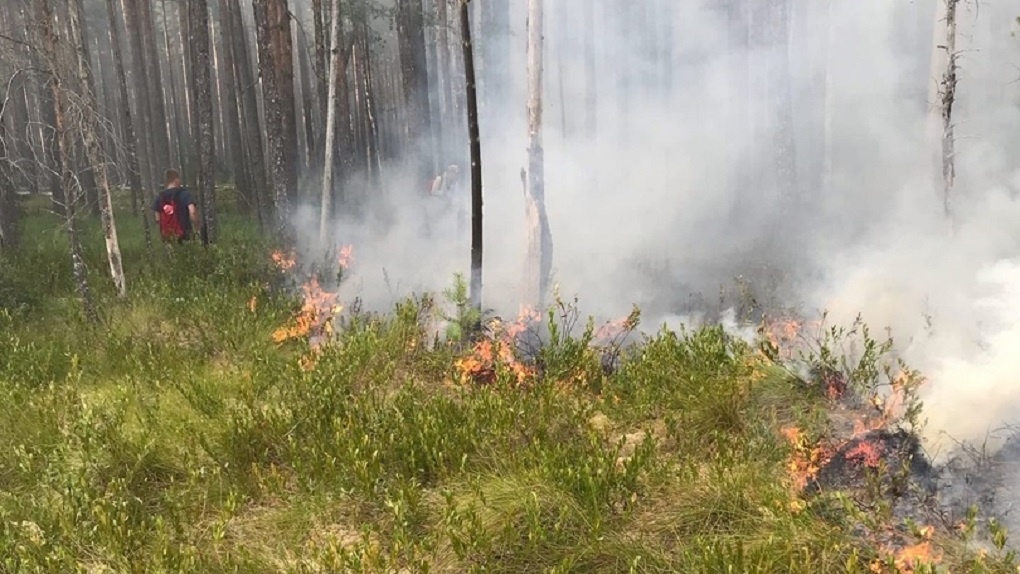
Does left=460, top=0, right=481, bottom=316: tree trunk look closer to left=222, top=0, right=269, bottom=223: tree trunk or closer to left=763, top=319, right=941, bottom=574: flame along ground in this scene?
left=763, top=319, right=941, bottom=574: flame along ground

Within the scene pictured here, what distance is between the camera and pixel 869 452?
367 centimetres

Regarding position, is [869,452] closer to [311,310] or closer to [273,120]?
[311,310]

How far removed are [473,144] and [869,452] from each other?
4.01 meters

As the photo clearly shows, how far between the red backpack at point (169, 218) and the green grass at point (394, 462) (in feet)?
10.8

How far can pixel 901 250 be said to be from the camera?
8.84 m

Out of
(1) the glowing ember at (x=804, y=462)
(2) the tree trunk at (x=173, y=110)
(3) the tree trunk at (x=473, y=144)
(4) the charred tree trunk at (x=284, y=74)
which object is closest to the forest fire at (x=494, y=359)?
(3) the tree trunk at (x=473, y=144)

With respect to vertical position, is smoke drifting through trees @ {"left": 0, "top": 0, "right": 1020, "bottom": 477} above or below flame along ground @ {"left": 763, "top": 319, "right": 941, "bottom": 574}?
above

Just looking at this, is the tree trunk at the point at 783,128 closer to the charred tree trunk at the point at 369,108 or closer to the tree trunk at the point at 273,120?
the tree trunk at the point at 273,120

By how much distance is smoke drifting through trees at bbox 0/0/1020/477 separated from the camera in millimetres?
6863

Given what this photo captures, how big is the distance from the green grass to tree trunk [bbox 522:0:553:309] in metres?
1.86

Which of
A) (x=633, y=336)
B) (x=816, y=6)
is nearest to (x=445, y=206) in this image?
(x=633, y=336)

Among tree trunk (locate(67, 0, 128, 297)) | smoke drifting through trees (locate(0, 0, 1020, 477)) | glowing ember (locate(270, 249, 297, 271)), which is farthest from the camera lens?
glowing ember (locate(270, 249, 297, 271))

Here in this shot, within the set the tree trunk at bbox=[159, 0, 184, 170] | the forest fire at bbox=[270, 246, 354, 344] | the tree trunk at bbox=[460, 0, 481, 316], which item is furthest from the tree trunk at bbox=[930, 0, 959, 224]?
the tree trunk at bbox=[159, 0, 184, 170]

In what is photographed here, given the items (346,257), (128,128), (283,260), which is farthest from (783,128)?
(128,128)
